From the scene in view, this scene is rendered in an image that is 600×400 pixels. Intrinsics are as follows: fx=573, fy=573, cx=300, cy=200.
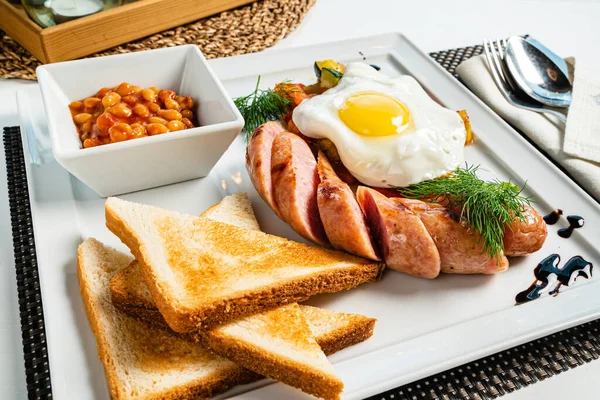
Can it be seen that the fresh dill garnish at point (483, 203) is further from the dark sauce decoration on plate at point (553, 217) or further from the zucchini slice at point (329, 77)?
the zucchini slice at point (329, 77)

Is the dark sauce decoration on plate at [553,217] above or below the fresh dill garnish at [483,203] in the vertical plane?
below

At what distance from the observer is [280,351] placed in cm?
226

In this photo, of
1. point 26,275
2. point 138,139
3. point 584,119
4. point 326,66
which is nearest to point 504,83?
point 584,119

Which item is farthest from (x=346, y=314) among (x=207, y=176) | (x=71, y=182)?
(x=71, y=182)

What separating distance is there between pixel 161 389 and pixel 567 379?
178 centimetres

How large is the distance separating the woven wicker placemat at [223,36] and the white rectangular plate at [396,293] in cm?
79

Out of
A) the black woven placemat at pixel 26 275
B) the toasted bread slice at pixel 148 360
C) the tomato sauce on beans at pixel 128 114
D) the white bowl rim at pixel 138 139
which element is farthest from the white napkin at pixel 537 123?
the black woven placemat at pixel 26 275

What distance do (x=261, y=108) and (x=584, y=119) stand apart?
216 cm

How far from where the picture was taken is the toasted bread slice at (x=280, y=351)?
219 centimetres

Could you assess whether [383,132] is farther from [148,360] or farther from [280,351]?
[148,360]

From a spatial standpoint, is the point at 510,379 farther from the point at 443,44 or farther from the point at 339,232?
the point at 443,44

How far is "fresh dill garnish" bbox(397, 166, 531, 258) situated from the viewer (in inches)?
106

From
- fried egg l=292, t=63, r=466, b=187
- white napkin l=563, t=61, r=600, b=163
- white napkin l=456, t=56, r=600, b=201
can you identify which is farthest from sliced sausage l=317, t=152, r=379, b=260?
white napkin l=563, t=61, r=600, b=163

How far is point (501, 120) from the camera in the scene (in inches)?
148
